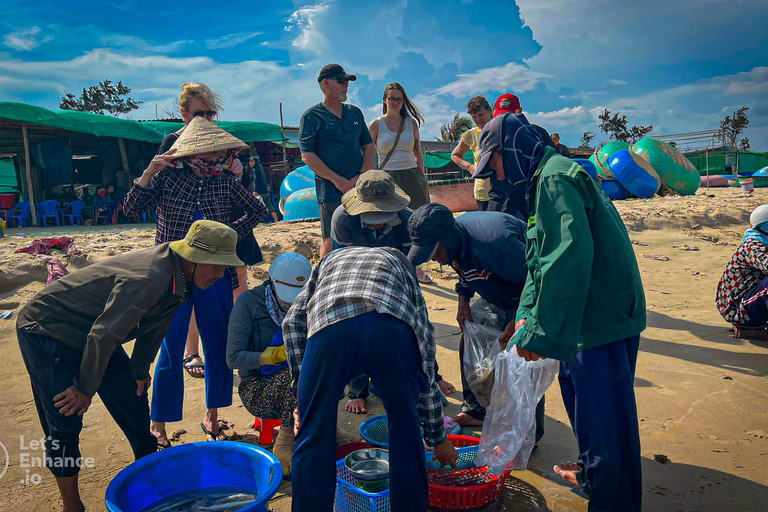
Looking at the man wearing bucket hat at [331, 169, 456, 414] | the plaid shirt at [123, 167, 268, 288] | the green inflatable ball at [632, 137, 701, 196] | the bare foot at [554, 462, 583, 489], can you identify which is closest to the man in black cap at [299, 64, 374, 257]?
the man wearing bucket hat at [331, 169, 456, 414]

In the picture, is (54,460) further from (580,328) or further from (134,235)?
(134,235)

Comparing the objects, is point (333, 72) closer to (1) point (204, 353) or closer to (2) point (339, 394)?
(1) point (204, 353)

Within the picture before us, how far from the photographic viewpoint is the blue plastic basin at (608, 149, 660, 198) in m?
12.8

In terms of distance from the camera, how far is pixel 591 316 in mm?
2020

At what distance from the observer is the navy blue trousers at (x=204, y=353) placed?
118 inches

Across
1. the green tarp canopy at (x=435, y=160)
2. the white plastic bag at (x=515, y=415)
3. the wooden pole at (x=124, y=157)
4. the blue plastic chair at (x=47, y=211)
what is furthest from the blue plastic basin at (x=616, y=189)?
the blue plastic chair at (x=47, y=211)

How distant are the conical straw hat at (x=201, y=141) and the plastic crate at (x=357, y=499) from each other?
2.05m

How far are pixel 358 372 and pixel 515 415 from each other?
88cm

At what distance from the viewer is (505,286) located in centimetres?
290

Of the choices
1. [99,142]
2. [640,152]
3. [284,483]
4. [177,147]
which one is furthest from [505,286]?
[99,142]

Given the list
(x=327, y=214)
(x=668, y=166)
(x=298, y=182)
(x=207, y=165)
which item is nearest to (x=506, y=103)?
(x=327, y=214)

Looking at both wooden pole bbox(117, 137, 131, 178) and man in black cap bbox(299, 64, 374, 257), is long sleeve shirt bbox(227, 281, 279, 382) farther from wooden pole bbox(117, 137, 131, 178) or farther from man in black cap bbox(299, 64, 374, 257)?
wooden pole bbox(117, 137, 131, 178)

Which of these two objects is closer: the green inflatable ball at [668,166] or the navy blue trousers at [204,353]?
the navy blue trousers at [204,353]

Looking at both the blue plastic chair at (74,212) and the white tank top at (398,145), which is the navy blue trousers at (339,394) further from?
the blue plastic chair at (74,212)
